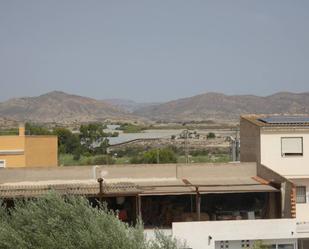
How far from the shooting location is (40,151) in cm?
3591

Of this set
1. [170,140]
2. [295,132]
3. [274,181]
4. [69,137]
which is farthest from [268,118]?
[170,140]

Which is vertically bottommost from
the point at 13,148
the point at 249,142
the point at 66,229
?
the point at 66,229

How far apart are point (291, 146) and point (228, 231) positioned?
6985 millimetres

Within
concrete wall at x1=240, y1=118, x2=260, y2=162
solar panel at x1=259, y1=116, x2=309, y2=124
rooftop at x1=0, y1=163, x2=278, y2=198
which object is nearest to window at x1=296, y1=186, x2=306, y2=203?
rooftop at x1=0, y1=163, x2=278, y2=198

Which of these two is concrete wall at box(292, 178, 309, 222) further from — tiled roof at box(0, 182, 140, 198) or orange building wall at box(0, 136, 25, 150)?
orange building wall at box(0, 136, 25, 150)

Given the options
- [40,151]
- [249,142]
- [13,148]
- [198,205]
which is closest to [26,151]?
[13,148]

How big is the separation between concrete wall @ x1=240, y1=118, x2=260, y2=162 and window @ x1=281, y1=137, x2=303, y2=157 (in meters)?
1.12

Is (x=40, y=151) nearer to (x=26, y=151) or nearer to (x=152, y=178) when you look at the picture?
(x=26, y=151)

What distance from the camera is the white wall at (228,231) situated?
70.7 feet

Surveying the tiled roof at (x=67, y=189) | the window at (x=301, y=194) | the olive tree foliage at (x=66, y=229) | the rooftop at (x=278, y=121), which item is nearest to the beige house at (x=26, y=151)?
the tiled roof at (x=67, y=189)

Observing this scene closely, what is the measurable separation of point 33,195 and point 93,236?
5.14 metres

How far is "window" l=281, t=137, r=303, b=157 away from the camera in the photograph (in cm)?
2716

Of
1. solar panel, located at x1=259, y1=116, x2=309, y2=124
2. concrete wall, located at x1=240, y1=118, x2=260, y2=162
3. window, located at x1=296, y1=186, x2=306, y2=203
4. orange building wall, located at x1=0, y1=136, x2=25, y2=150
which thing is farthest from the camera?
orange building wall, located at x1=0, y1=136, x2=25, y2=150

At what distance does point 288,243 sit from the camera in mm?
22328
